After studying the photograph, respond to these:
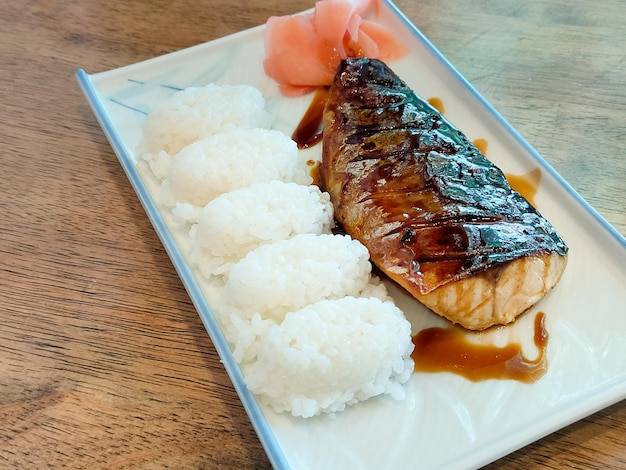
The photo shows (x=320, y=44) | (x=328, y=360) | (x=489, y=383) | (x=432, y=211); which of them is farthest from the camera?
(x=320, y=44)

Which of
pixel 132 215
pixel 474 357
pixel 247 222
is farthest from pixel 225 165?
pixel 474 357

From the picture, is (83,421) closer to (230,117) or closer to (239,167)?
(239,167)

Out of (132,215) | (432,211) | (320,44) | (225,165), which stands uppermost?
A: (320,44)

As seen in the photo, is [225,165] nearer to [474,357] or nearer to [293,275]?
[293,275]

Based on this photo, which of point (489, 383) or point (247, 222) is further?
point (247, 222)

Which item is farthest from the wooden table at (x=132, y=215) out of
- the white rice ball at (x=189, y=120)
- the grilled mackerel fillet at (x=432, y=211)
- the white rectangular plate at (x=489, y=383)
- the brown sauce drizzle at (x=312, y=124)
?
the brown sauce drizzle at (x=312, y=124)

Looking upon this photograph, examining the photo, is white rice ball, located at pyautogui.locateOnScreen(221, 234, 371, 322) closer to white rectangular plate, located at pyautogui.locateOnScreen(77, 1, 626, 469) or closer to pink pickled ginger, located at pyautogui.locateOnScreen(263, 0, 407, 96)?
white rectangular plate, located at pyautogui.locateOnScreen(77, 1, 626, 469)

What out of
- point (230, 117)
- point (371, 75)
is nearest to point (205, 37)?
point (230, 117)
